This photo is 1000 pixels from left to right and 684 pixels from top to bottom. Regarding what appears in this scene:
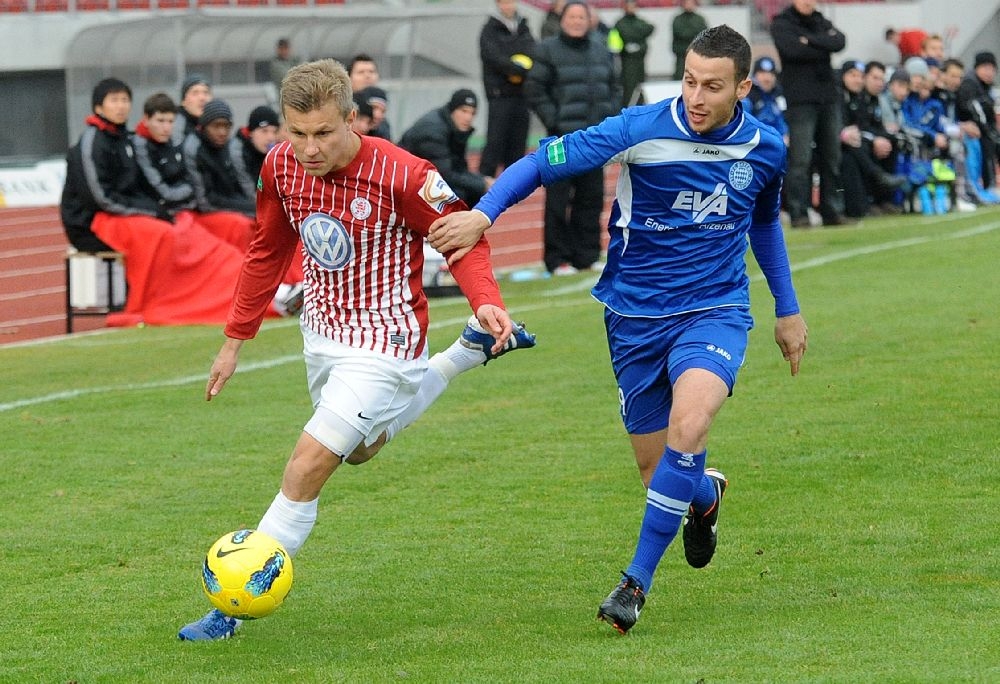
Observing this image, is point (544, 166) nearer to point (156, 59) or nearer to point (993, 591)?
point (993, 591)

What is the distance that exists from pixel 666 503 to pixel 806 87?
12975 mm

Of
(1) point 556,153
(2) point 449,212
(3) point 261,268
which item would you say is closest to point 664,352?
(1) point 556,153

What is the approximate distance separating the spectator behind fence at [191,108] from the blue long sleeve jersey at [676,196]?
10282mm

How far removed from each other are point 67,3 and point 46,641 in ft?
89.0

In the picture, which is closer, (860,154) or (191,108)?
(191,108)

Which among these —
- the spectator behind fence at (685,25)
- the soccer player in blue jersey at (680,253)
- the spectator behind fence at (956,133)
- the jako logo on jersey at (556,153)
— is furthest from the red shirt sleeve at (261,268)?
the spectator behind fence at (685,25)

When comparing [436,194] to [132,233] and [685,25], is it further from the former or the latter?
[685,25]

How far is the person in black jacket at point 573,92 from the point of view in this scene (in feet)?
49.9

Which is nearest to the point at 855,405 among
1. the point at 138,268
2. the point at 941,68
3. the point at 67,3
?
the point at 138,268

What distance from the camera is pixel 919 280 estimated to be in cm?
1398

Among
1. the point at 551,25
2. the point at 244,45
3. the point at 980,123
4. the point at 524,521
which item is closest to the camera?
the point at 524,521

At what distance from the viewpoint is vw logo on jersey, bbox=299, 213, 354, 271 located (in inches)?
212

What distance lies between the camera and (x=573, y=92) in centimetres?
1523

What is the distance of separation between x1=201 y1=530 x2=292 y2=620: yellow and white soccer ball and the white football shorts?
41 cm
